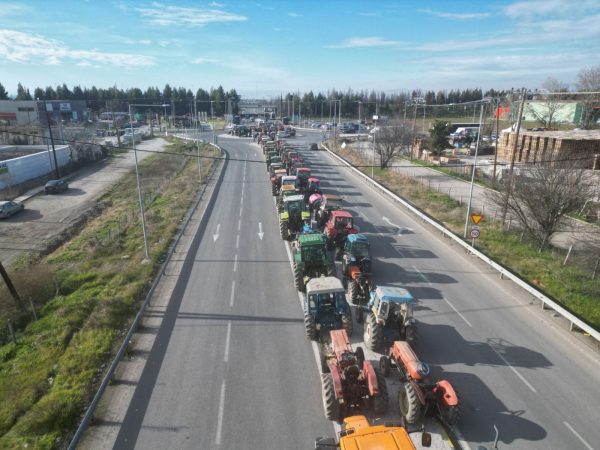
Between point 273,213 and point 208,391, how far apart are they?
20013mm

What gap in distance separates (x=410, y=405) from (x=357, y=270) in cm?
828

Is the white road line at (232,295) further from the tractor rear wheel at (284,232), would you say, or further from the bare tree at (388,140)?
the bare tree at (388,140)

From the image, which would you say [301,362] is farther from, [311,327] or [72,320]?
[72,320]

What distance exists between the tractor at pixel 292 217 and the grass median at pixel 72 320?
270 inches

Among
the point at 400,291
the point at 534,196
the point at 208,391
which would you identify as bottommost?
the point at 208,391

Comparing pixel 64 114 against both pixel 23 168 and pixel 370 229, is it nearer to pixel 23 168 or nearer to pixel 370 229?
pixel 23 168

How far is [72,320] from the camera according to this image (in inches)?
628

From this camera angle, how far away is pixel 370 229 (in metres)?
27.3

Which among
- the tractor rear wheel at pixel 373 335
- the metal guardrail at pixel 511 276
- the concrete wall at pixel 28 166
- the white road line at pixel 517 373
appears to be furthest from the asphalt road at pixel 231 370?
the concrete wall at pixel 28 166

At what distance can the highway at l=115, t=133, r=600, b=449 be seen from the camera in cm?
1068

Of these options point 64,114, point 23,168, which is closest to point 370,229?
point 23,168

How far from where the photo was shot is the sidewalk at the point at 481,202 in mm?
22006

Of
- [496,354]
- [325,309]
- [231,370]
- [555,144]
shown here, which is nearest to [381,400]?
[325,309]

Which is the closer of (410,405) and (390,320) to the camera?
(410,405)
